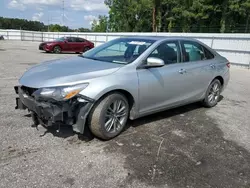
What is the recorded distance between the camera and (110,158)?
3.08 metres

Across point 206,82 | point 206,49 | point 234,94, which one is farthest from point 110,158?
point 234,94

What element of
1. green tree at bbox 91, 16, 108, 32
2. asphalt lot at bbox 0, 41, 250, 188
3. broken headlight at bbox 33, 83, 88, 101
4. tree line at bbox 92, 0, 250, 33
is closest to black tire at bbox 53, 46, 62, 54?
asphalt lot at bbox 0, 41, 250, 188

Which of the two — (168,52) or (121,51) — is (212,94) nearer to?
(168,52)

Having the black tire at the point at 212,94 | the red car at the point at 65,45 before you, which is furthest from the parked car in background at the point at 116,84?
the red car at the point at 65,45

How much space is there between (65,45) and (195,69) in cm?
1666

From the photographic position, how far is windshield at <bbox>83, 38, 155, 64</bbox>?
13.1ft

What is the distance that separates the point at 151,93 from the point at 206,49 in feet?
7.25

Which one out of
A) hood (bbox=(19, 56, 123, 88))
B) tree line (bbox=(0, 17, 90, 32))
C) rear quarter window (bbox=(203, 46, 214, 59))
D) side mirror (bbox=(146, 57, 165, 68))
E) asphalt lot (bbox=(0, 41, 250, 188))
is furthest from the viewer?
tree line (bbox=(0, 17, 90, 32))

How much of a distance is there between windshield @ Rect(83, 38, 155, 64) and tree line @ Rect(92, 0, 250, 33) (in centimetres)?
2522

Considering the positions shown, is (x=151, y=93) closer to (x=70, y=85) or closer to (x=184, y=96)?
(x=184, y=96)

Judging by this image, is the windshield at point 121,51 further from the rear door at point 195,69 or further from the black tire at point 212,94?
the black tire at point 212,94

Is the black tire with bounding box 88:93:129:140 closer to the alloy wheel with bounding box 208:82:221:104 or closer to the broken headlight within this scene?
the broken headlight

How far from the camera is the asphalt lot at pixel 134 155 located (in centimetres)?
265

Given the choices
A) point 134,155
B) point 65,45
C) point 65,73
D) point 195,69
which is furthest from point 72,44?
point 134,155
